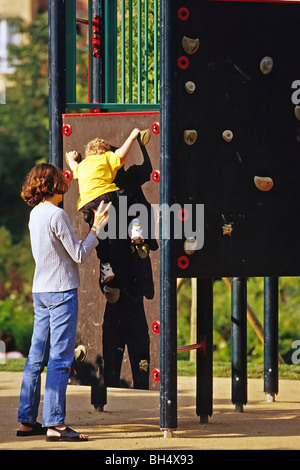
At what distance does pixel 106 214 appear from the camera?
6488 mm

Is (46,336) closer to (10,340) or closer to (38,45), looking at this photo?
(10,340)

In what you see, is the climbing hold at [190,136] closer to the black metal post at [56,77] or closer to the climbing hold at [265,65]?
the climbing hold at [265,65]

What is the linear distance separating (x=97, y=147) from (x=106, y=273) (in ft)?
2.67

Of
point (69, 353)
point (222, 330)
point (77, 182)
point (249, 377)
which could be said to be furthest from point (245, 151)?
point (222, 330)

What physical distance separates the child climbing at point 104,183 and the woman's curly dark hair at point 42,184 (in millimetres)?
373

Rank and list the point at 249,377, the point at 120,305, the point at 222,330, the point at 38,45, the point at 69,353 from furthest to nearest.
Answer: the point at 38,45 → the point at 222,330 → the point at 249,377 → the point at 120,305 → the point at 69,353

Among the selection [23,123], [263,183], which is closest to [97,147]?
[263,183]

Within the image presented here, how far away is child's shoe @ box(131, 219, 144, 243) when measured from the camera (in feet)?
21.4

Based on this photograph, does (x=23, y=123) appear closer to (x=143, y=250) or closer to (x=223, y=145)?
(x=143, y=250)

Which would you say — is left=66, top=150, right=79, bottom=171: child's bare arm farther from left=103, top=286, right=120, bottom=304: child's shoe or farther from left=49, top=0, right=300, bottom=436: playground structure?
left=103, top=286, right=120, bottom=304: child's shoe

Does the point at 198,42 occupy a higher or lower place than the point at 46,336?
higher

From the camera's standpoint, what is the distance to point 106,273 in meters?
6.62

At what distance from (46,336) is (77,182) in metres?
1.11

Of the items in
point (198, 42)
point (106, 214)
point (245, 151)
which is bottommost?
point (106, 214)
